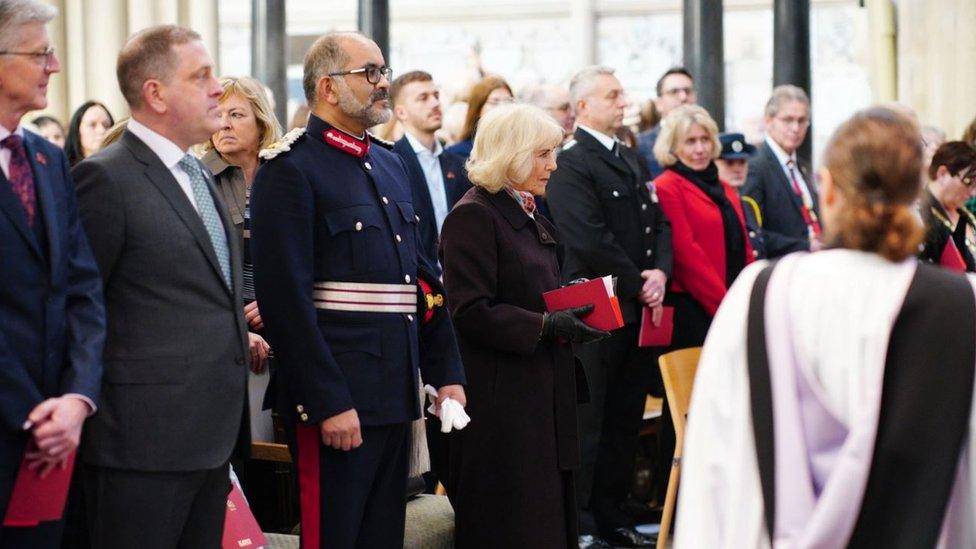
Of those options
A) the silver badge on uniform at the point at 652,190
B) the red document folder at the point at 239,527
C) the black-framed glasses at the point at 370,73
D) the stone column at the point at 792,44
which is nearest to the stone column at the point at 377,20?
the stone column at the point at 792,44

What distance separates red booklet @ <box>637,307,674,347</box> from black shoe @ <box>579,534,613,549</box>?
0.72 metres

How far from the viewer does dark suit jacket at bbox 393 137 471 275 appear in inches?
174

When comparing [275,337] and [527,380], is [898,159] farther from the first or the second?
[527,380]

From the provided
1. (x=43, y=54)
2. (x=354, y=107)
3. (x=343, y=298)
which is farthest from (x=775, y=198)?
(x=43, y=54)

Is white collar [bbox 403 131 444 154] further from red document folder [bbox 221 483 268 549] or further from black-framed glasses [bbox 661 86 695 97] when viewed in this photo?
red document folder [bbox 221 483 268 549]

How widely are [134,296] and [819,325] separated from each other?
4.39 ft

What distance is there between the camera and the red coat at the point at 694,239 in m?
5.36

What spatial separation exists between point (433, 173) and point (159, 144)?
8.82 feet

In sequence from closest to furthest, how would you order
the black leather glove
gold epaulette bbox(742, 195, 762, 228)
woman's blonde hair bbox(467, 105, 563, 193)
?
1. the black leather glove
2. woman's blonde hair bbox(467, 105, 563, 193)
3. gold epaulette bbox(742, 195, 762, 228)

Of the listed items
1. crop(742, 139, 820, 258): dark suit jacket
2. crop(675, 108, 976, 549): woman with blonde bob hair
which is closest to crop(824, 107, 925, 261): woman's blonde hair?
crop(675, 108, 976, 549): woman with blonde bob hair

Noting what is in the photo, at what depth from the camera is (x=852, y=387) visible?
6.46 ft

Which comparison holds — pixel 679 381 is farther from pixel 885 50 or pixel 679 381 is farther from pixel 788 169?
pixel 885 50

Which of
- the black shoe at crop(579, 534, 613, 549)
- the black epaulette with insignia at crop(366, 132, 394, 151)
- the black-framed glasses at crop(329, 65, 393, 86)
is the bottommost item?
the black shoe at crop(579, 534, 613, 549)

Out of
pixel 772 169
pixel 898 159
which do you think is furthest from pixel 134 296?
pixel 772 169
